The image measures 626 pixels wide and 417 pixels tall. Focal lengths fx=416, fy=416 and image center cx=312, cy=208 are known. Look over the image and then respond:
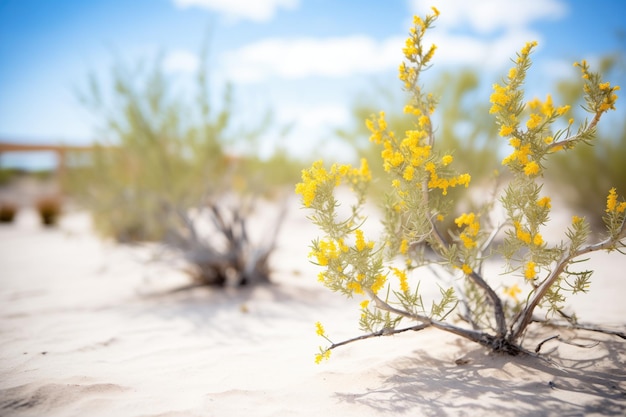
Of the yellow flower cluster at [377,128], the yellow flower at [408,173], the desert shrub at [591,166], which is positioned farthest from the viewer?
the desert shrub at [591,166]

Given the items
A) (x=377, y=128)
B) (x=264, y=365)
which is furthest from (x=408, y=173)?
(x=264, y=365)

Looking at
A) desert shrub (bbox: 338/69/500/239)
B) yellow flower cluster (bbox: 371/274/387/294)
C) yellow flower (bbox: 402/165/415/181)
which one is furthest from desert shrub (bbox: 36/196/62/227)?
yellow flower (bbox: 402/165/415/181)

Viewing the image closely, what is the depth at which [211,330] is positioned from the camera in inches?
146

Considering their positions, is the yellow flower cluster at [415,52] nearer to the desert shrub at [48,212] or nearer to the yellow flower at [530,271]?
the yellow flower at [530,271]

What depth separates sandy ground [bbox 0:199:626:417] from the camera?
2234 millimetres

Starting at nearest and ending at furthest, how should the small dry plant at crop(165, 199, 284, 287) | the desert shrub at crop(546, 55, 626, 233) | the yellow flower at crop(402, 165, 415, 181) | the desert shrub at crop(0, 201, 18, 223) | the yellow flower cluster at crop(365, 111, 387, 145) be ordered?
the yellow flower at crop(402, 165, 415, 181) < the yellow flower cluster at crop(365, 111, 387, 145) < the small dry plant at crop(165, 199, 284, 287) < the desert shrub at crop(546, 55, 626, 233) < the desert shrub at crop(0, 201, 18, 223)

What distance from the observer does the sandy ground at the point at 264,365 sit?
223 centimetres

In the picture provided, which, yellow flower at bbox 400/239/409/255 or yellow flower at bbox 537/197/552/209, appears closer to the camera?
yellow flower at bbox 537/197/552/209

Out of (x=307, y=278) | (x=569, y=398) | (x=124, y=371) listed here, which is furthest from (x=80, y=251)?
(x=569, y=398)

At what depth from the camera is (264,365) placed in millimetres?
2867

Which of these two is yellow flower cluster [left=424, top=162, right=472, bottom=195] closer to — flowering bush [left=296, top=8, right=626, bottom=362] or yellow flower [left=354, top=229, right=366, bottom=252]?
flowering bush [left=296, top=8, right=626, bottom=362]

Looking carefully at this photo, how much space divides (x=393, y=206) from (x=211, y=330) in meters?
2.03

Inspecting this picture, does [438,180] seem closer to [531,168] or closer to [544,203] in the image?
[531,168]

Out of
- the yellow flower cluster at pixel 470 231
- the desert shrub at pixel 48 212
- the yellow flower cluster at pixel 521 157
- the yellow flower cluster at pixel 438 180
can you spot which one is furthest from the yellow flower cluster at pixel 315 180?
the desert shrub at pixel 48 212
